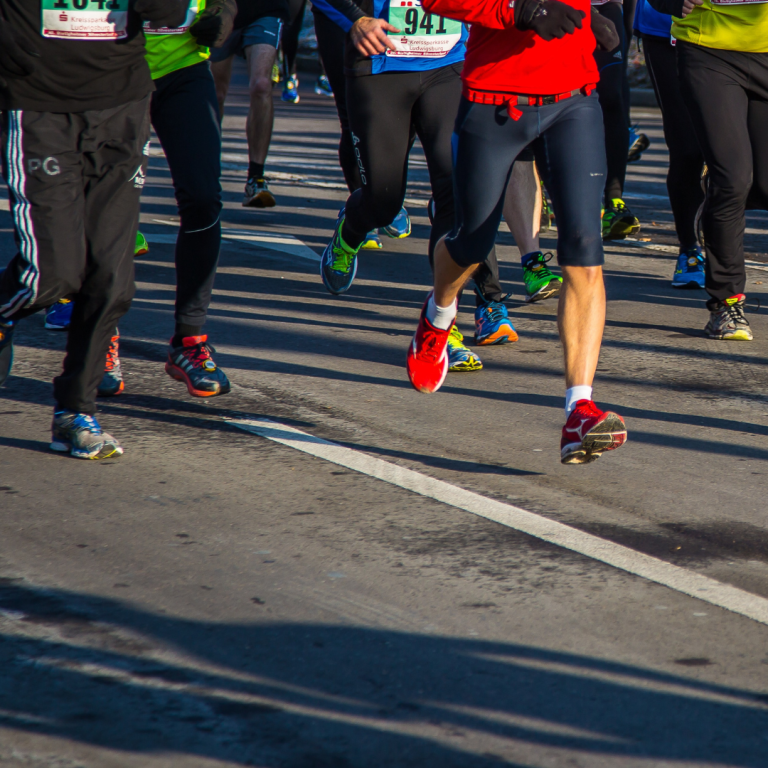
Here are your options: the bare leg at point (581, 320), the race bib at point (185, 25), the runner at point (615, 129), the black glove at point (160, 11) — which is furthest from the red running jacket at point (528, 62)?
the runner at point (615, 129)

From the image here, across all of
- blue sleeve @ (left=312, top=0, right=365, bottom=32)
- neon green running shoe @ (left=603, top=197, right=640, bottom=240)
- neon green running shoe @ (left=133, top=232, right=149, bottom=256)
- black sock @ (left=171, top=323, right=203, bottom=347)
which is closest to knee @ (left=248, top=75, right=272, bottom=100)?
neon green running shoe @ (left=133, top=232, right=149, bottom=256)

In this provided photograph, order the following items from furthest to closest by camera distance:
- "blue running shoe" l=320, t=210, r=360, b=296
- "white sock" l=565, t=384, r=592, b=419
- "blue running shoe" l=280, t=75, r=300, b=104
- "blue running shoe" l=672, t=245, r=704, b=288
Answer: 1. "blue running shoe" l=280, t=75, r=300, b=104
2. "blue running shoe" l=672, t=245, r=704, b=288
3. "blue running shoe" l=320, t=210, r=360, b=296
4. "white sock" l=565, t=384, r=592, b=419

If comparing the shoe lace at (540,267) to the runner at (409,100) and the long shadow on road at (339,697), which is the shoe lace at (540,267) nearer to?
the runner at (409,100)

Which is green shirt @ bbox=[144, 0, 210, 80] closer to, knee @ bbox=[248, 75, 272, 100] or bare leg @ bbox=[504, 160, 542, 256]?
bare leg @ bbox=[504, 160, 542, 256]

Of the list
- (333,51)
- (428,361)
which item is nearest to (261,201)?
(333,51)

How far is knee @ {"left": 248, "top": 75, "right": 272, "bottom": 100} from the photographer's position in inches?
A: 383

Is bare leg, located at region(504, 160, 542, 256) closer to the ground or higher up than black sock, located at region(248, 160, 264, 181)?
higher up

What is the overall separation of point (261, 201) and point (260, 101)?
76 cm

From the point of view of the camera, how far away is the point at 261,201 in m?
9.85

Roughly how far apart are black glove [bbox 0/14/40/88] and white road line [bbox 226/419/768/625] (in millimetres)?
1442

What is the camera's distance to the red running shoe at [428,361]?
4777 mm

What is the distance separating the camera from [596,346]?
13.7 ft

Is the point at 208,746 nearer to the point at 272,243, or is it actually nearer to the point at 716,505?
the point at 716,505

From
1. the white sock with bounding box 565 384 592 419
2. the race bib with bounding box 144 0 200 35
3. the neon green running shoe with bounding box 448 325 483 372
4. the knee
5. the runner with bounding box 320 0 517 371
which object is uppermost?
the race bib with bounding box 144 0 200 35
